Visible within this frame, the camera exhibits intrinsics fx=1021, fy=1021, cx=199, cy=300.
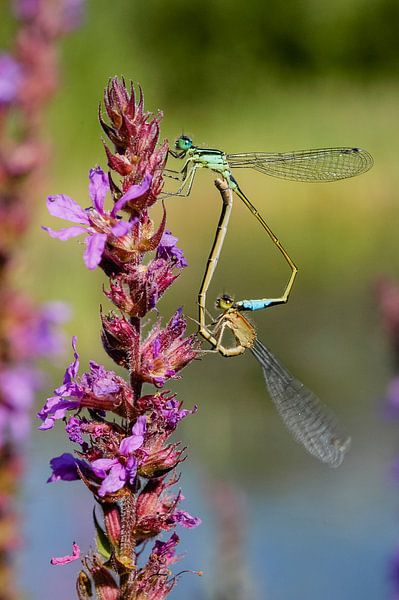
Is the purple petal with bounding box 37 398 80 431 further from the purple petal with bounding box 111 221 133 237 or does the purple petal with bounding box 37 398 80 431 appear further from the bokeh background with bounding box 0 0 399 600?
the bokeh background with bounding box 0 0 399 600

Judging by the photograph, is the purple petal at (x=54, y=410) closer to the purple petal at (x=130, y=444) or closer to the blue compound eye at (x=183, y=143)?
the purple petal at (x=130, y=444)

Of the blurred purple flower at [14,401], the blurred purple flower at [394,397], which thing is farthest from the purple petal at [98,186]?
the blurred purple flower at [394,397]

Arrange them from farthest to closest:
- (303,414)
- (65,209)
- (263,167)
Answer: (263,167) < (303,414) < (65,209)

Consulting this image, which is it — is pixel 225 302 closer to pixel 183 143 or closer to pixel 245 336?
pixel 245 336

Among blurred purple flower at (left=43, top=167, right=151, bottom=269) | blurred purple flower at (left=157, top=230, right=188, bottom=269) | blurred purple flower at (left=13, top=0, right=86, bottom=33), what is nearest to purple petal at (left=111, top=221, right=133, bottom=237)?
blurred purple flower at (left=43, top=167, right=151, bottom=269)

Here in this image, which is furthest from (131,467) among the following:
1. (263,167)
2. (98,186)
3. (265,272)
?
(265,272)
